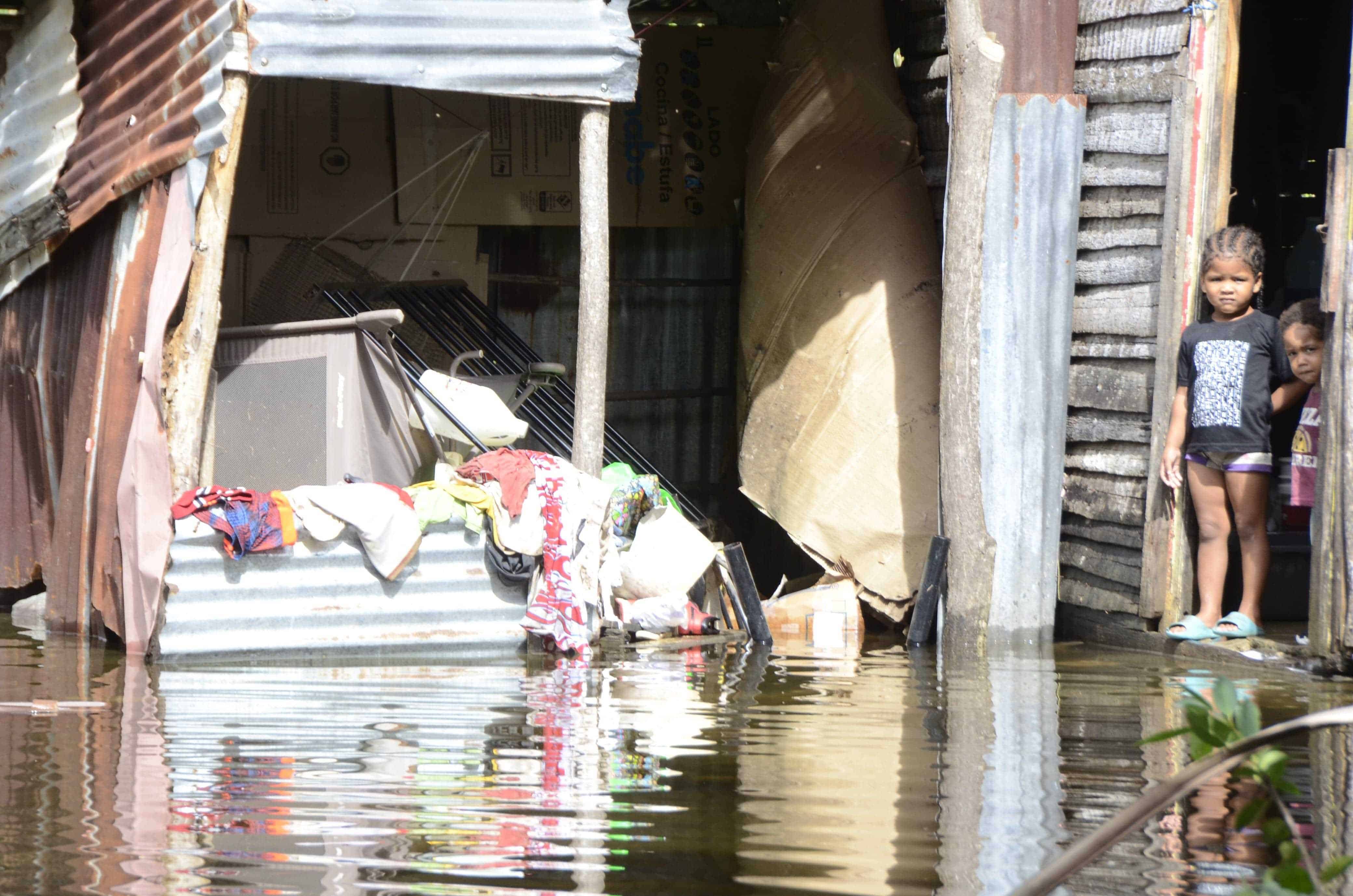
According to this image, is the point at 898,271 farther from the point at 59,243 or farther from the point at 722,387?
the point at 59,243

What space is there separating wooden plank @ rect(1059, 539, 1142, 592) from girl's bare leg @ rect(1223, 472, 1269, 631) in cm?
49

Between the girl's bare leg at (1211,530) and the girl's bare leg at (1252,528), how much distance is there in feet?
0.19

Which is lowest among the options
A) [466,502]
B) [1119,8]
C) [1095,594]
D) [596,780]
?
[596,780]

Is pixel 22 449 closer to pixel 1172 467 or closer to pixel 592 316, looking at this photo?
pixel 592 316

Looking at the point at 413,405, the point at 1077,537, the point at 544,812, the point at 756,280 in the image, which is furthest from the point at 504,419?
the point at 544,812

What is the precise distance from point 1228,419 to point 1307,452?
343 mm

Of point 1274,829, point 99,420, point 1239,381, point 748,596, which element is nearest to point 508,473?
point 748,596

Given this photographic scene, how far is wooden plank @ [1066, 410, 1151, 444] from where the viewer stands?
270 inches

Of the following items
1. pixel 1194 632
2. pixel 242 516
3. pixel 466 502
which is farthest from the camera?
pixel 1194 632

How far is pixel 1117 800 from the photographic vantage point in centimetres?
377

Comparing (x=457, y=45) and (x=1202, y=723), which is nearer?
(x=1202, y=723)

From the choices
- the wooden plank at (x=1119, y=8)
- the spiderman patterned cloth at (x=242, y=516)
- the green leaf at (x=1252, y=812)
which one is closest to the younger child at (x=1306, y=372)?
the wooden plank at (x=1119, y=8)

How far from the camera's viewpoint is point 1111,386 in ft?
22.9

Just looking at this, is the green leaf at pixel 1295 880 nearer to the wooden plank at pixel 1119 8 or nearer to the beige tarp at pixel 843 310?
the wooden plank at pixel 1119 8
